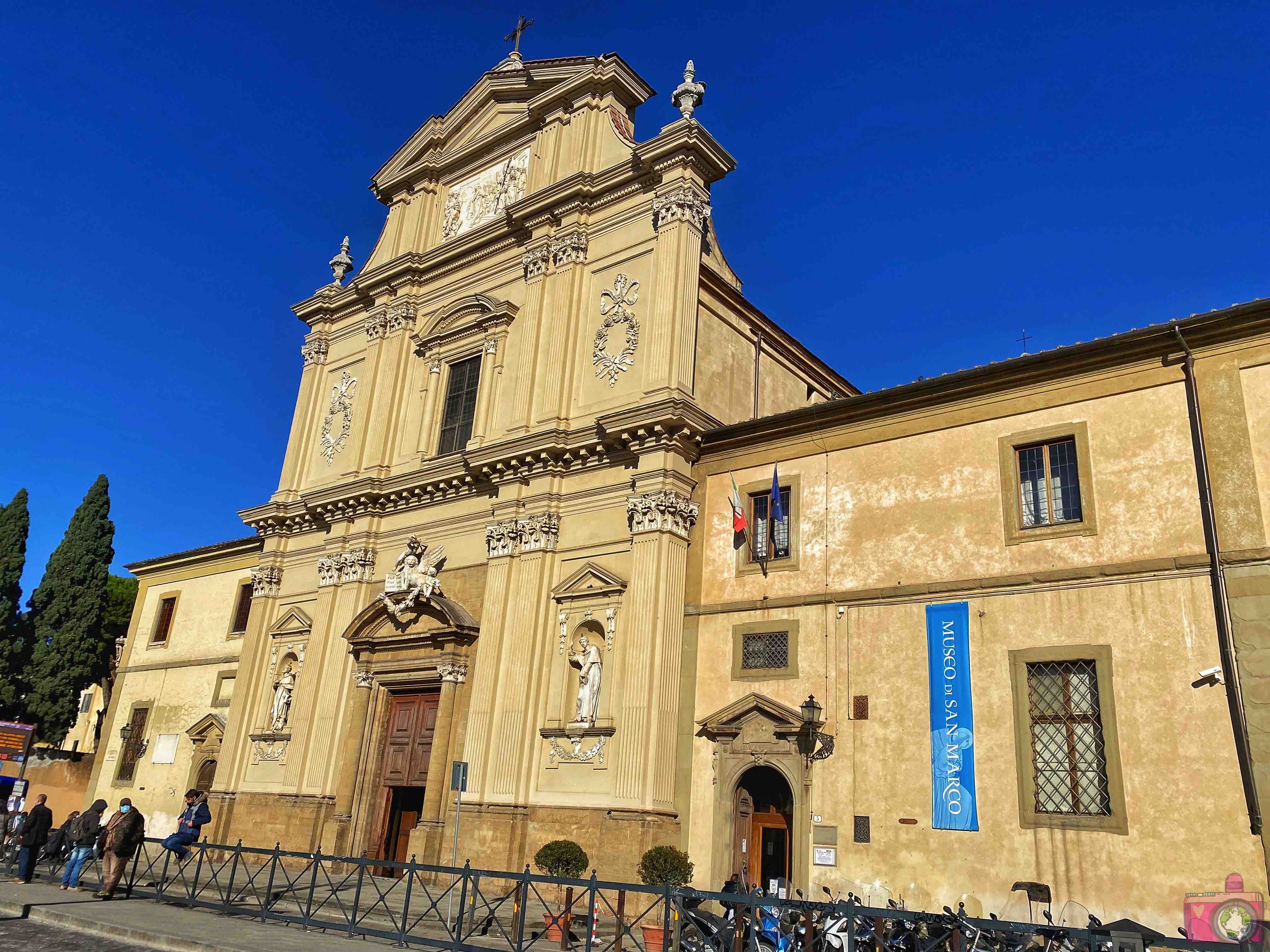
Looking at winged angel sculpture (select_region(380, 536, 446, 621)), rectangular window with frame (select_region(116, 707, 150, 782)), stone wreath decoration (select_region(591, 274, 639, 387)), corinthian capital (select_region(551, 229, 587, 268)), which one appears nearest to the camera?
stone wreath decoration (select_region(591, 274, 639, 387))

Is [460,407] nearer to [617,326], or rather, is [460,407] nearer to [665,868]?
[617,326]

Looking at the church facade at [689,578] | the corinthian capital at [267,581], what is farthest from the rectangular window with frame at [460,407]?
the corinthian capital at [267,581]

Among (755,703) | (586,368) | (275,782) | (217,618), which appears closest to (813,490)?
(755,703)

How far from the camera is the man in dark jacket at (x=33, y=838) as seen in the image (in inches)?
678

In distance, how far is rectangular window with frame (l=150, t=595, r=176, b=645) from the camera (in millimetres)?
34125

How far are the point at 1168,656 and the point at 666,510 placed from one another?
936 centimetres

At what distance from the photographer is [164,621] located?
113 ft

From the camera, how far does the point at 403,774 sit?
23.2 metres

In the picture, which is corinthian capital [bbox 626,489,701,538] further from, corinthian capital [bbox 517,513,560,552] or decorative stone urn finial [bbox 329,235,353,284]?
decorative stone urn finial [bbox 329,235,353,284]

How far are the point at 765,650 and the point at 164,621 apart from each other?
2498 cm

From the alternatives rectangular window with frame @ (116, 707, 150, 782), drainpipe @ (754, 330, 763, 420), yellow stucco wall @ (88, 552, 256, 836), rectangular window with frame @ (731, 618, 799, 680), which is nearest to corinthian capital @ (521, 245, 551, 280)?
drainpipe @ (754, 330, 763, 420)

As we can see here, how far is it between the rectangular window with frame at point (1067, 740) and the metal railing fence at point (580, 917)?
157cm

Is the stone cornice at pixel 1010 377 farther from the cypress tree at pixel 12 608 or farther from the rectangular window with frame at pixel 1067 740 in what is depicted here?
the cypress tree at pixel 12 608

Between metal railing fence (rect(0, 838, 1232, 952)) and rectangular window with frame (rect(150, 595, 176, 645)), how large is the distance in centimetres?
1433
